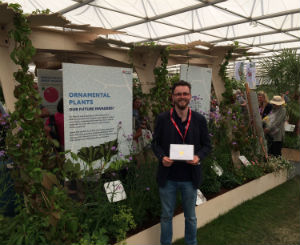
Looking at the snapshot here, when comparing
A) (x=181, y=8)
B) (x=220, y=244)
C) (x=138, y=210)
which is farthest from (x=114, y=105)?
(x=181, y=8)

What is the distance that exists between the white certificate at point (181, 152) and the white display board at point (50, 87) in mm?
2293

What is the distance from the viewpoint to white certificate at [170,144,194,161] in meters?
1.96

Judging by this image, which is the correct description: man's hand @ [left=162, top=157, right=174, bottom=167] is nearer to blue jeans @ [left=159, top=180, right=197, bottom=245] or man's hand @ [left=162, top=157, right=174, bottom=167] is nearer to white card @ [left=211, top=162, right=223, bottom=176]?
blue jeans @ [left=159, top=180, right=197, bottom=245]

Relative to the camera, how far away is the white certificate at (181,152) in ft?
6.44

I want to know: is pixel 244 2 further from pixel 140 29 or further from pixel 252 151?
pixel 252 151

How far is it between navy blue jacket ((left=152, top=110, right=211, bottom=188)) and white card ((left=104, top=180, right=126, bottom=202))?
50 centimetres

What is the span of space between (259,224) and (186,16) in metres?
9.82

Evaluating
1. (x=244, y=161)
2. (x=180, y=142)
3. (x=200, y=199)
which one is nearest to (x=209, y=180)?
(x=200, y=199)

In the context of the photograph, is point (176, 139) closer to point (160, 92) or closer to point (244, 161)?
point (160, 92)

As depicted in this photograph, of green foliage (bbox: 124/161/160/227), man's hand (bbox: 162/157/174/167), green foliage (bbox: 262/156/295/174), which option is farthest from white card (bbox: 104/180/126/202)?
green foliage (bbox: 262/156/295/174)

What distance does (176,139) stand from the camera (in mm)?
2135

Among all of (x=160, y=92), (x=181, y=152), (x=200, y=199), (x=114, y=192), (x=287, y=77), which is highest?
(x=287, y=77)

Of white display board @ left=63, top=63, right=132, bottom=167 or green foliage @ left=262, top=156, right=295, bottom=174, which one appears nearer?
white display board @ left=63, top=63, right=132, bottom=167

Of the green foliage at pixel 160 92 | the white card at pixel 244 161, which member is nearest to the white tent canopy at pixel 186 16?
the green foliage at pixel 160 92
